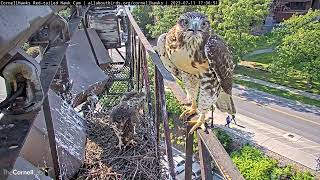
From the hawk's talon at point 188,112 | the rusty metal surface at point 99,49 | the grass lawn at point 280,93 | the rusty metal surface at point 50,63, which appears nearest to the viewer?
the rusty metal surface at point 50,63

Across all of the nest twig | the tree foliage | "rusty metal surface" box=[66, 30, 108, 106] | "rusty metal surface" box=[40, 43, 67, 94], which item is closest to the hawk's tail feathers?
the nest twig

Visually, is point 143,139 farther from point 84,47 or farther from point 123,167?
point 84,47

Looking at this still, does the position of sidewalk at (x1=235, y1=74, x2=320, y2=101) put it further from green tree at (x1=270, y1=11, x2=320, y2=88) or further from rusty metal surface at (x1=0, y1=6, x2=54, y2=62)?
rusty metal surface at (x1=0, y1=6, x2=54, y2=62)

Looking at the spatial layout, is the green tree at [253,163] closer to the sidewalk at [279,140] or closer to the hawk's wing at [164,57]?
the sidewalk at [279,140]

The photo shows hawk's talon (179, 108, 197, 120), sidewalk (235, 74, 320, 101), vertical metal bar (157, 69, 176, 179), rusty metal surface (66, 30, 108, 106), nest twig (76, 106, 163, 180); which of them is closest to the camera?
vertical metal bar (157, 69, 176, 179)

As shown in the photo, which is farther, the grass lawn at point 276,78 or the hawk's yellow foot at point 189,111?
the grass lawn at point 276,78

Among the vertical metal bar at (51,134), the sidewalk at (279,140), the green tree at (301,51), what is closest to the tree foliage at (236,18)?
the green tree at (301,51)

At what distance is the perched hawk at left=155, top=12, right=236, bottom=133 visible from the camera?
2.42 metres

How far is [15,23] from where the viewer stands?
1054 mm

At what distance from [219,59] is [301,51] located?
1562cm

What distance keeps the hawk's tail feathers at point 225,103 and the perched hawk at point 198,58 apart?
0.31 ft

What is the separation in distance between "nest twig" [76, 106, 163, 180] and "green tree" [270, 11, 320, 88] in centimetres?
1429

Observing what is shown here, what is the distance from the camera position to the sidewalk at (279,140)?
12.9 meters

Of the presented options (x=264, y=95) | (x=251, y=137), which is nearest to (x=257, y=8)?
(x=264, y=95)
